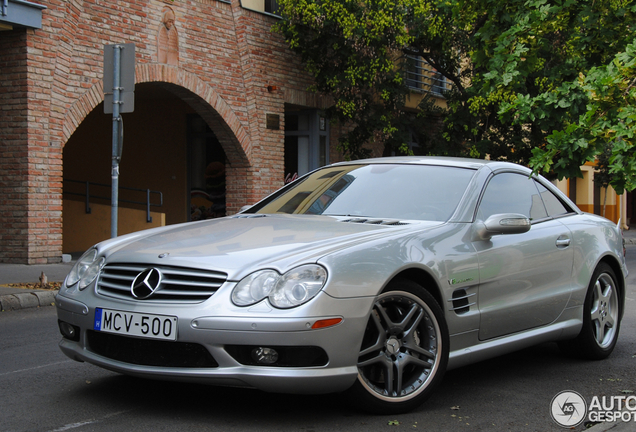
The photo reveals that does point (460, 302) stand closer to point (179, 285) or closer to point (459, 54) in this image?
point (179, 285)

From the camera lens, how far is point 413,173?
537cm

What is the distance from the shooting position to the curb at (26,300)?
893cm

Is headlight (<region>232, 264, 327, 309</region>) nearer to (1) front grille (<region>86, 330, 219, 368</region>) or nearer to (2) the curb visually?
(1) front grille (<region>86, 330, 219, 368</region>)

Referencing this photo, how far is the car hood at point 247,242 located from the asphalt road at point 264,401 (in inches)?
31.8

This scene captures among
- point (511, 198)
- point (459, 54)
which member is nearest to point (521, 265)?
point (511, 198)

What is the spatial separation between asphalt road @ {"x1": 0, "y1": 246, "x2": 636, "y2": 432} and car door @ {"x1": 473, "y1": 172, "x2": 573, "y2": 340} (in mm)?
432

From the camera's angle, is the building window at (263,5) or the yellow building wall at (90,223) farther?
the building window at (263,5)

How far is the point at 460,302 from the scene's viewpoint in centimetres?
455

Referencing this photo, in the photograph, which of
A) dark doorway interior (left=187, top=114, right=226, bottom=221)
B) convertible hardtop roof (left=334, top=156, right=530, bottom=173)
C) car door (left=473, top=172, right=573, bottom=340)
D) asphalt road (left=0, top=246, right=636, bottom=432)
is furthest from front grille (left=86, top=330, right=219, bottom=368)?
dark doorway interior (left=187, top=114, right=226, bottom=221)

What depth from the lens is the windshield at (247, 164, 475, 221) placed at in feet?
16.4

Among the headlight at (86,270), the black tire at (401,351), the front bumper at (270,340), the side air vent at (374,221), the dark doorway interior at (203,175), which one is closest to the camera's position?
the front bumper at (270,340)

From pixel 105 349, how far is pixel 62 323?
0.45 metres

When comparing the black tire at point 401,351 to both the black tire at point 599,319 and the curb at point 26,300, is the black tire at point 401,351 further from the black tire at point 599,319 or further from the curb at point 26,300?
the curb at point 26,300
